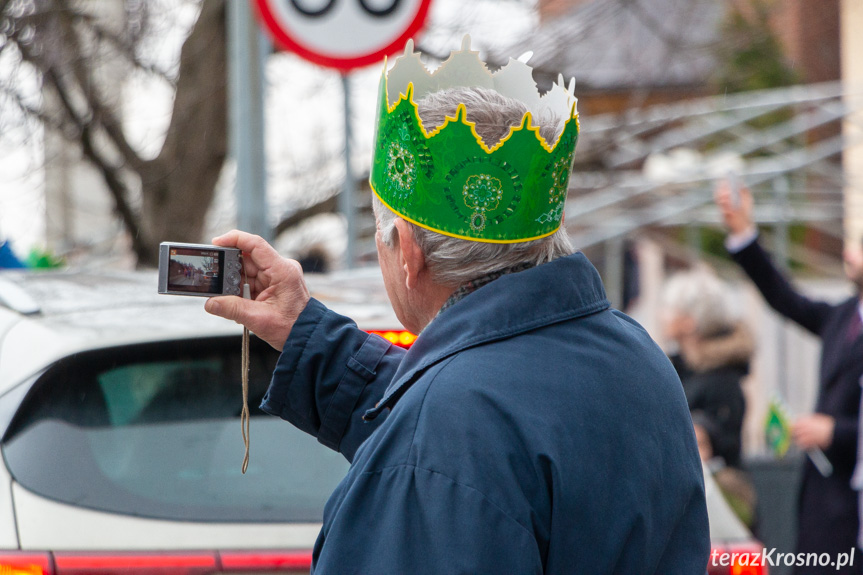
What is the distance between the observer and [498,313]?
1383 millimetres

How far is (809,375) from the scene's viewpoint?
7.88 m

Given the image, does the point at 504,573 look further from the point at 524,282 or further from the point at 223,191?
the point at 223,191

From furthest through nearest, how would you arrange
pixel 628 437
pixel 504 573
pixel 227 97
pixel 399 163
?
pixel 227 97
pixel 399 163
pixel 628 437
pixel 504 573

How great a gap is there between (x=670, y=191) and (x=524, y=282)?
6785 millimetres

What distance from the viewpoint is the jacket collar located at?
4.51 ft

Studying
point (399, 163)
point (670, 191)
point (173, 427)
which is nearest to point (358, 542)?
point (399, 163)

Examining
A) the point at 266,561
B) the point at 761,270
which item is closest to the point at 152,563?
the point at 266,561

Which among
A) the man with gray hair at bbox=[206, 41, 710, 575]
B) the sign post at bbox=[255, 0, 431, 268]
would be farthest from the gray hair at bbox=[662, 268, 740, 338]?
the man with gray hair at bbox=[206, 41, 710, 575]

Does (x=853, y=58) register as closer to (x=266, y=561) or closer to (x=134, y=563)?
(x=266, y=561)

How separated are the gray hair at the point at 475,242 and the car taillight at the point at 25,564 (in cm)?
102

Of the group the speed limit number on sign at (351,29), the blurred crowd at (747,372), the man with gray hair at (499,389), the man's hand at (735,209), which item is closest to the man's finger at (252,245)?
the man with gray hair at (499,389)

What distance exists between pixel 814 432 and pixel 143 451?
103 inches

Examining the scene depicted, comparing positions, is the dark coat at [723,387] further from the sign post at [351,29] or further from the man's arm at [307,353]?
the man's arm at [307,353]

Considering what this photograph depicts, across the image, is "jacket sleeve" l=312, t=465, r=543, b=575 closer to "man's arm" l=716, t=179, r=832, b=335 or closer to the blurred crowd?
the blurred crowd
